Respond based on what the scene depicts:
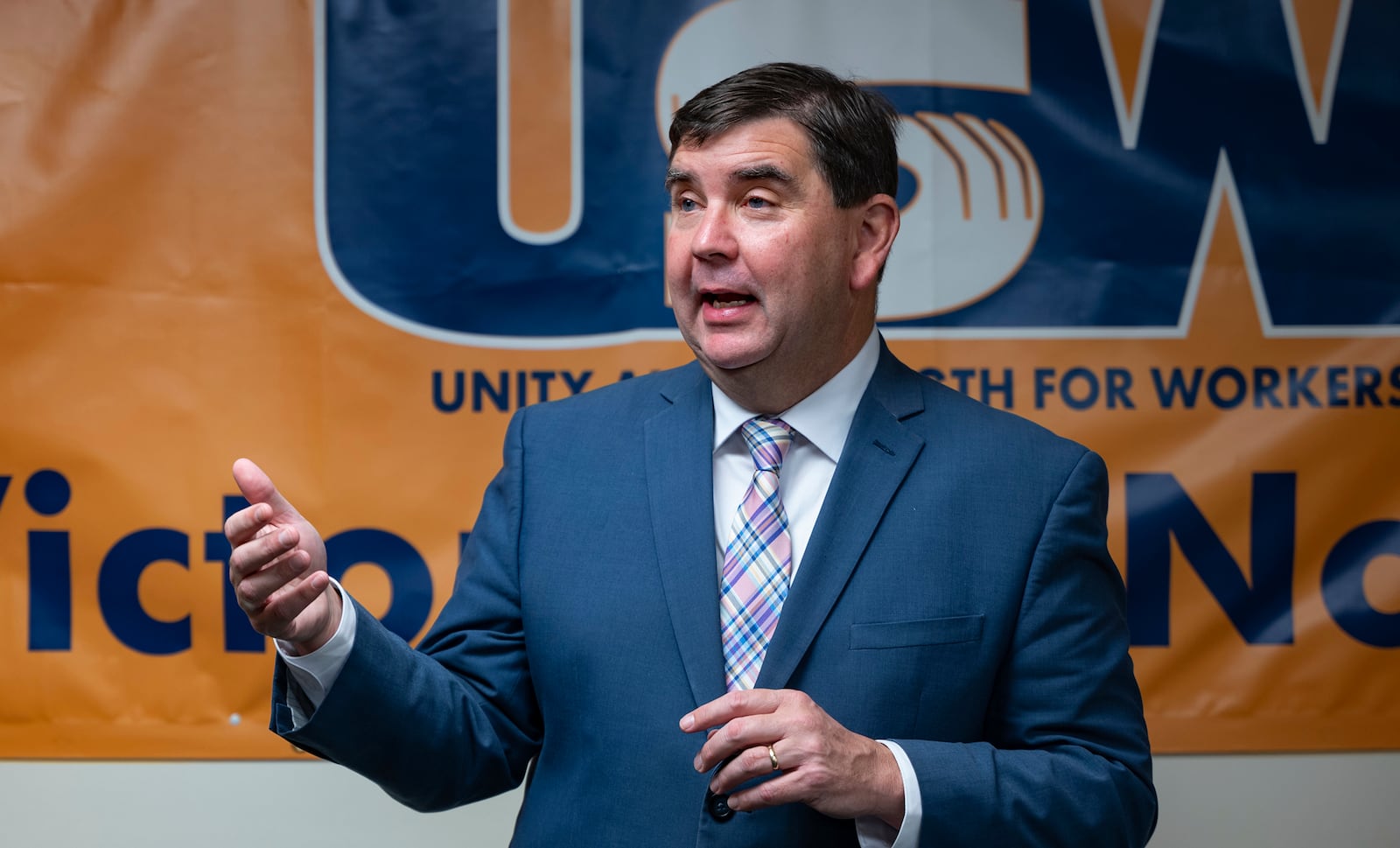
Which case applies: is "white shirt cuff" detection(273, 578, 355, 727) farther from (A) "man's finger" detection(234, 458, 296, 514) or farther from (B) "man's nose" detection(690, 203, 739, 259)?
(B) "man's nose" detection(690, 203, 739, 259)

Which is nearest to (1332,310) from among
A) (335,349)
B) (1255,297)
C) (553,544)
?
(1255,297)

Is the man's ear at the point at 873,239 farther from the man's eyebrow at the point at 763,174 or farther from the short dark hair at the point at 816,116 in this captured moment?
the man's eyebrow at the point at 763,174

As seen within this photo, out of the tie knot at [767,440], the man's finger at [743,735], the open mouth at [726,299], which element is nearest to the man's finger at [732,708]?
the man's finger at [743,735]

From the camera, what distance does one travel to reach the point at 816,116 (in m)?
1.35

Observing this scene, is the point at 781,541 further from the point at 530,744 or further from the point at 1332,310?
the point at 1332,310

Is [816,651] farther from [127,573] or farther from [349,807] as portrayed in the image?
[127,573]

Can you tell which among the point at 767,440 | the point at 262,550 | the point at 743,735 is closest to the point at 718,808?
the point at 743,735

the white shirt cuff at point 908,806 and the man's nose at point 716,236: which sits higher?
the man's nose at point 716,236

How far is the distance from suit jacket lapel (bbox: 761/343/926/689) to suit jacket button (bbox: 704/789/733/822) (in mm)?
123

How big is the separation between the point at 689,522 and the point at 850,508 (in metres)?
0.18

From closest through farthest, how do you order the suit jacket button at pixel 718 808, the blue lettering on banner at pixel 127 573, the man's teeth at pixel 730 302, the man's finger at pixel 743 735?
the man's finger at pixel 743 735, the suit jacket button at pixel 718 808, the man's teeth at pixel 730 302, the blue lettering on banner at pixel 127 573

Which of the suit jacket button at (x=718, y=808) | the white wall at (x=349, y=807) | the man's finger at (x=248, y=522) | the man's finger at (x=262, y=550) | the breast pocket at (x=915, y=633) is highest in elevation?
the man's finger at (x=248, y=522)

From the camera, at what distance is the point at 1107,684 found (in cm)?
131

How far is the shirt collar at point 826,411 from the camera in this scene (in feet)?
4.59
